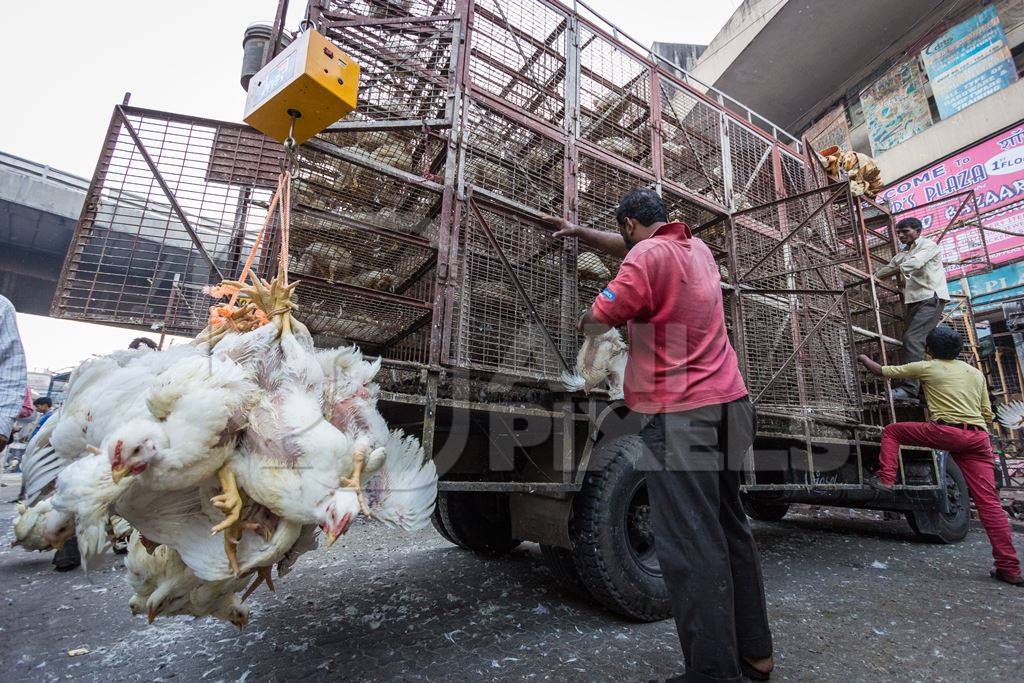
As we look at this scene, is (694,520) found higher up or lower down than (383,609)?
higher up

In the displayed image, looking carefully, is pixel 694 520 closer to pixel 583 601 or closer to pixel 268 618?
pixel 583 601

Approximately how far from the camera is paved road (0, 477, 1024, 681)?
2402 mm

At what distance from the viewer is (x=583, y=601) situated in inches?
133

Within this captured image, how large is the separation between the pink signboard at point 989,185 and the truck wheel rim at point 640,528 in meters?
10.2

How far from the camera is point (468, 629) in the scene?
292cm

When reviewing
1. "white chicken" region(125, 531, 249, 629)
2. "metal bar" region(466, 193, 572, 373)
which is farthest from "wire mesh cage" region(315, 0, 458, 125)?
"white chicken" region(125, 531, 249, 629)

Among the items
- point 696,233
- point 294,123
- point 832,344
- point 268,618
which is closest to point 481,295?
point 294,123

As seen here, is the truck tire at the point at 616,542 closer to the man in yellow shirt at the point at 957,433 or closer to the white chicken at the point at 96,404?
the white chicken at the point at 96,404

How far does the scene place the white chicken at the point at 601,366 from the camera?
344 cm

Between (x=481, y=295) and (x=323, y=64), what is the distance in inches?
66.5

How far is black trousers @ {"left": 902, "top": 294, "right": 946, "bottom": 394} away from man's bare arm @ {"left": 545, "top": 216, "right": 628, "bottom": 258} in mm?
5276

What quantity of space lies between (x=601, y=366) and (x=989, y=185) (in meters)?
14.0

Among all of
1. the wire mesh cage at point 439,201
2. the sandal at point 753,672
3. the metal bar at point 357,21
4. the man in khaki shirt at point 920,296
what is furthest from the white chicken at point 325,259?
the man in khaki shirt at point 920,296

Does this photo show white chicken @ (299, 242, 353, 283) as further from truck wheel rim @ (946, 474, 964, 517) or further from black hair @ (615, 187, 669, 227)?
truck wheel rim @ (946, 474, 964, 517)
